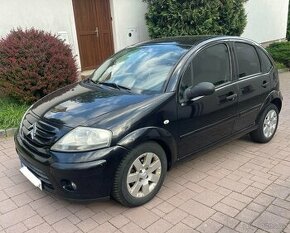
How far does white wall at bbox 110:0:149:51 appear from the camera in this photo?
884 cm

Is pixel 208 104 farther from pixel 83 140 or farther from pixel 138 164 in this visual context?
pixel 83 140

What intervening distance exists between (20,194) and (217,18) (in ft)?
24.0

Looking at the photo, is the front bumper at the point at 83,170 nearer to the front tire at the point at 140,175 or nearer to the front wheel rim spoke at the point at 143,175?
the front tire at the point at 140,175

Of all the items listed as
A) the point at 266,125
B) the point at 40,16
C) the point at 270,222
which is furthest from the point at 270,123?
the point at 40,16

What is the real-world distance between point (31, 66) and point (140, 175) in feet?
11.8

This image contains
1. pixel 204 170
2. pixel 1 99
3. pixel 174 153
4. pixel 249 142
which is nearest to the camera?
pixel 174 153

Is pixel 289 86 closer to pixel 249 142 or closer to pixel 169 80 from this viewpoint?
pixel 249 142

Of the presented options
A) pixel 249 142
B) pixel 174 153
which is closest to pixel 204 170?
pixel 174 153

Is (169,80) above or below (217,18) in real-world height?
below

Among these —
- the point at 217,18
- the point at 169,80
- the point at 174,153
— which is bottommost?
the point at 174,153

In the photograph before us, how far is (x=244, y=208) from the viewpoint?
325cm

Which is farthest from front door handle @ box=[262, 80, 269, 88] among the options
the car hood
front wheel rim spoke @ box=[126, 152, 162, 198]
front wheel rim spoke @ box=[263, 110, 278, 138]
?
front wheel rim spoke @ box=[126, 152, 162, 198]

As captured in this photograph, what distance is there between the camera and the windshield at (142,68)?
3.58m

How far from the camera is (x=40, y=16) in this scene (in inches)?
291
